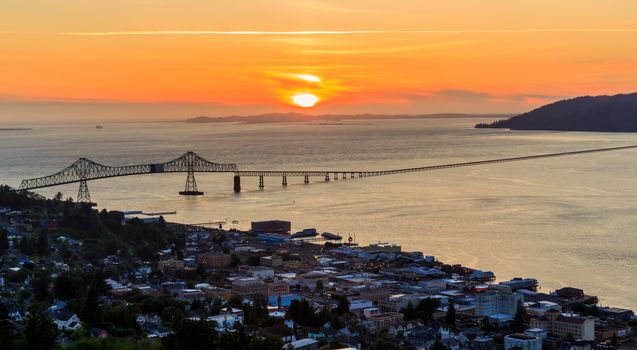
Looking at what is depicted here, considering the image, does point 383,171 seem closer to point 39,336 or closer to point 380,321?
point 380,321

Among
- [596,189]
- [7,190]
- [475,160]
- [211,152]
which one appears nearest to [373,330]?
[7,190]

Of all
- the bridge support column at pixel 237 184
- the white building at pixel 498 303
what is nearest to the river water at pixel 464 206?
the bridge support column at pixel 237 184

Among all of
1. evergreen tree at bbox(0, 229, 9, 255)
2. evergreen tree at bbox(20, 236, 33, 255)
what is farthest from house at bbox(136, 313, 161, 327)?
evergreen tree at bbox(0, 229, 9, 255)

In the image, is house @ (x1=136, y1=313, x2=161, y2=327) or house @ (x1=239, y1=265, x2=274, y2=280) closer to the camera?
house @ (x1=136, y1=313, x2=161, y2=327)

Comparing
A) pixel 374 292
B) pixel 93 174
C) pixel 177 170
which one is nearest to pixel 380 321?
pixel 374 292

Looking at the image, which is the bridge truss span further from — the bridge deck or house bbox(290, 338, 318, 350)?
house bbox(290, 338, 318, 350)

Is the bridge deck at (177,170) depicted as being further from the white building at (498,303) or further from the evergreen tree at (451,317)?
the evergreen tree at (451,317)
